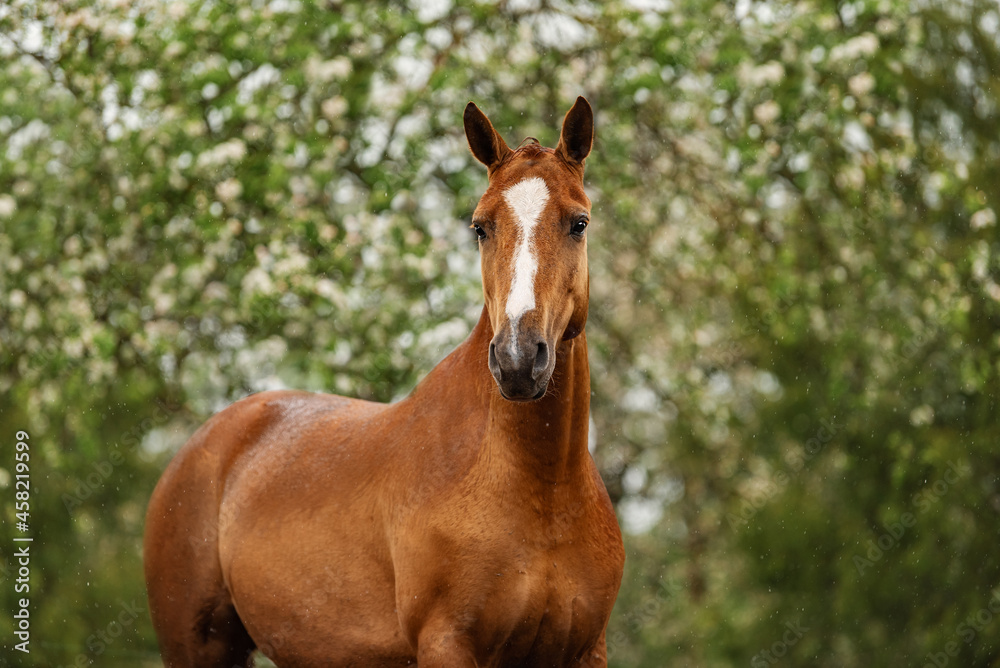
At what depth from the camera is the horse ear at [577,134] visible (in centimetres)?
349

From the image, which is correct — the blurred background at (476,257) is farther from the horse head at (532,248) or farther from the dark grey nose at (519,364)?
the dark grey nose at (519,364)

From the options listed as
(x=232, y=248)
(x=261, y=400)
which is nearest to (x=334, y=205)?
(x=232, y=248)

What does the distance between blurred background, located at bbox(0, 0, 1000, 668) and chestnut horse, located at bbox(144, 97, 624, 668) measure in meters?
4.09

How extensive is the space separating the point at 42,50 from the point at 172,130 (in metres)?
1.60

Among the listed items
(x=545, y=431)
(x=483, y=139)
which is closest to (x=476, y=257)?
(x=483, y=139)

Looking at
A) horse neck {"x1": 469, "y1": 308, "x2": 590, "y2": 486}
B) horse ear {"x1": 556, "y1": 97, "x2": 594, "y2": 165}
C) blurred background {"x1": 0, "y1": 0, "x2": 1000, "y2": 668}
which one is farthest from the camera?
blurred background {"x1": 0, "y1": 0, "x2": 1000, "y2": 668}

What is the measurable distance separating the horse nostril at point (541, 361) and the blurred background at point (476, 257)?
529 centimetres

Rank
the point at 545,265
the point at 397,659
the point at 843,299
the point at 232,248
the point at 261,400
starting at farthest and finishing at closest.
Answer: the point at 843,299 → the point at 232,248 → the point at 261,400 → the point at 397,659 → the point at 545,265

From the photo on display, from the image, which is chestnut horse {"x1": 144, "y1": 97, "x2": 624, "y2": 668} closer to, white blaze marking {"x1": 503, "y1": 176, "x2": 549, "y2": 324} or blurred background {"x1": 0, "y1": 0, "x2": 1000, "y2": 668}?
white blaze marking {"x1": 503, "y1": 176, "x2": 549, "y2": 324}

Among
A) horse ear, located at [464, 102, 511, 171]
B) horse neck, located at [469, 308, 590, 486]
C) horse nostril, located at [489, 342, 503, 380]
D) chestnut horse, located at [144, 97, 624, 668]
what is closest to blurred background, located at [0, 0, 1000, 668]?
chestnut horse, located at [144, 97, 624, 668]

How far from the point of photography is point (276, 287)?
311 inches

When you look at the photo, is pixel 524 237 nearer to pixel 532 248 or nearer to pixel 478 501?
pixel 532 248

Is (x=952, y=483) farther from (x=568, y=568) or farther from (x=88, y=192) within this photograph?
(x=88, y=192)

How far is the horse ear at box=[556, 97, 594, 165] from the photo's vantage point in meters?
3.49
